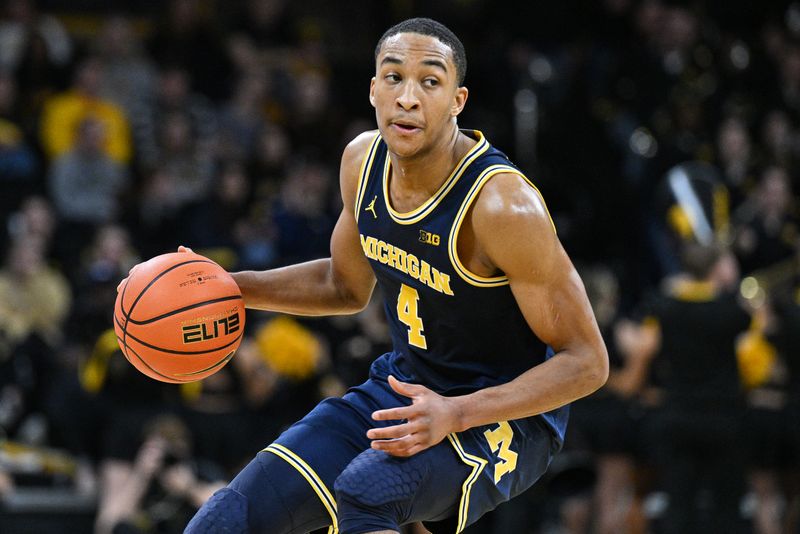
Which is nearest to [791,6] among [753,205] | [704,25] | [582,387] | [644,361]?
[704,25]

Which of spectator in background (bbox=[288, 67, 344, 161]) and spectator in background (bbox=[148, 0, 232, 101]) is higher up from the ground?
spectator in background (bbox=[148, 0, 232, 101])

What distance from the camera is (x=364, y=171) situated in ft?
14.7

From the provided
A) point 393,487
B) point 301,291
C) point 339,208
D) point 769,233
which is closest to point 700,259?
point 769,233

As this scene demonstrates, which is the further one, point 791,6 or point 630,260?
point 791,6

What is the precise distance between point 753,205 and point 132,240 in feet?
17.8

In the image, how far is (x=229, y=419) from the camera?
888 cm

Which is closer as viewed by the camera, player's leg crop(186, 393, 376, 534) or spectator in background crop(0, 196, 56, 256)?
player's leg crop(186, 393, 376, 534)

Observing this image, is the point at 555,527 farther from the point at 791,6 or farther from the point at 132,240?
the point at 791,6

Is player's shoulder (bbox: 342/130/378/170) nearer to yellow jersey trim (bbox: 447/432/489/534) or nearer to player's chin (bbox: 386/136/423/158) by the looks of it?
player's chin (bbox: 386/136/423/158)

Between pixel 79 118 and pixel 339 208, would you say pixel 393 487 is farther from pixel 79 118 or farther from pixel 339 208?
pixel 79 118

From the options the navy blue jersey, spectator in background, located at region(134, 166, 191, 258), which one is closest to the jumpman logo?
the navy blue jersey

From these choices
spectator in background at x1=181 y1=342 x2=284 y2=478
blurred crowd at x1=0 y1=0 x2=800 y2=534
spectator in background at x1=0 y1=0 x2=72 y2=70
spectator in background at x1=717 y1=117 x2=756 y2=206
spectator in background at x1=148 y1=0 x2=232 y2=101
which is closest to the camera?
blurred crowd at x1=0 y1=0 x2=800 y2=534

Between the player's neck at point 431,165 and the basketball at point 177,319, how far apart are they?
738mm

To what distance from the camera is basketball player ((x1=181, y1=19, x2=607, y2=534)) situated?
152 inches
